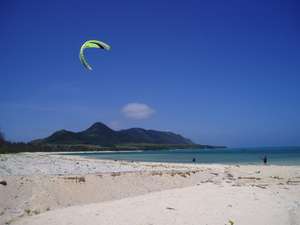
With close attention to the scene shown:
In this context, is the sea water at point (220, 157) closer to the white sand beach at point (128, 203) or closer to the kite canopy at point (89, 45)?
the white sand beach at point (128, 203)

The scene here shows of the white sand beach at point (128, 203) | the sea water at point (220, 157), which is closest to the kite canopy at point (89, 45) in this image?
the white sand beach at point (128, 203)

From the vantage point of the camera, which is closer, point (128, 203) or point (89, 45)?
point (89, 45)

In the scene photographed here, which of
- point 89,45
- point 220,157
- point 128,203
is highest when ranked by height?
point 89,45

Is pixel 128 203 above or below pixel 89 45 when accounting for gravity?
below

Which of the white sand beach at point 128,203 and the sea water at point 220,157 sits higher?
the sea water at point 220,157

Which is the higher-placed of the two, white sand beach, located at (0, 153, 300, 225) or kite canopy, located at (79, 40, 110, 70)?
kite canopy, located at (79, 40, 110, 70)

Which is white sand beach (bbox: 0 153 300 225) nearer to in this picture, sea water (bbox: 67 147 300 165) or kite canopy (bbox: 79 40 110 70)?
kite canopy (bbox: 79 40 110 70)

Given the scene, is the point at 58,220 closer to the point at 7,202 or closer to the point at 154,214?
the point at 154,214

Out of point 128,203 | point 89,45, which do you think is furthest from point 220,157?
point 89,45

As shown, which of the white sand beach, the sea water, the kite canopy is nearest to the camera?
the kite canopy

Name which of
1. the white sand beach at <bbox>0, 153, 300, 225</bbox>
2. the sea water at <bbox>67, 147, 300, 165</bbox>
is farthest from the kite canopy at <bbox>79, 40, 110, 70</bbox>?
the sea water at <bbox>67, 147, 300, 165</bbox>

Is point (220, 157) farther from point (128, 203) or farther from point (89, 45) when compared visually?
point (89, 45)

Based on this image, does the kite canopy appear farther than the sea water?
No

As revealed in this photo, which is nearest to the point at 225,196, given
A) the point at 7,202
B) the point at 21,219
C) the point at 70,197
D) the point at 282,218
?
the point at 282,218
